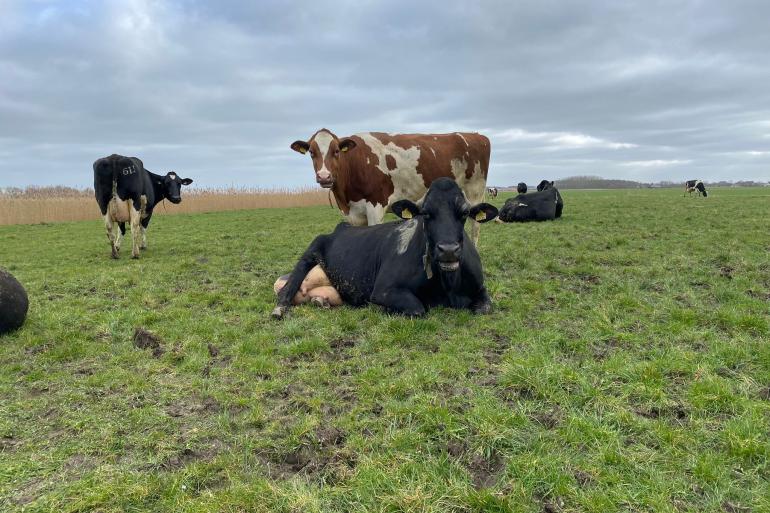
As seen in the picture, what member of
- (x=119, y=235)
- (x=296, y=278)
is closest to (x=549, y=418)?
(x=296, y=278)

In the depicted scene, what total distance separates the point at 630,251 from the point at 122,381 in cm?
983

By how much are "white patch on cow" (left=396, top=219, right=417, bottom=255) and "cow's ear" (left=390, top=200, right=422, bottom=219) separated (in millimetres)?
438

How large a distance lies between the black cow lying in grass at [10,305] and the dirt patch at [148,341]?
152 cm

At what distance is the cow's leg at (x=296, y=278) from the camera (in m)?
6.53

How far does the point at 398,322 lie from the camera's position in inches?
220

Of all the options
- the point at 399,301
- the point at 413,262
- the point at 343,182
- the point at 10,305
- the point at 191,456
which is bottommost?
the point at 191,456

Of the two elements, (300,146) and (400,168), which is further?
(400,168)

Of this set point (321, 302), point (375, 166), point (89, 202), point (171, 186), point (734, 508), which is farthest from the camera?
point (89, 202)

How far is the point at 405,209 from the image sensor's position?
241 inches

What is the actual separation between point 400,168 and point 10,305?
20.7 ft

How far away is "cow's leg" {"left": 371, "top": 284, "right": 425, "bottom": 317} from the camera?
19.3 feet

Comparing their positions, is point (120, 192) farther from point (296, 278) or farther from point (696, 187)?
point (696, 187)

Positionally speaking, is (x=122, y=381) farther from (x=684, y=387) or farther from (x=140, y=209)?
(x=140, y=209)

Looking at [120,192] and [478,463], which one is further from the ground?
[120,192]
